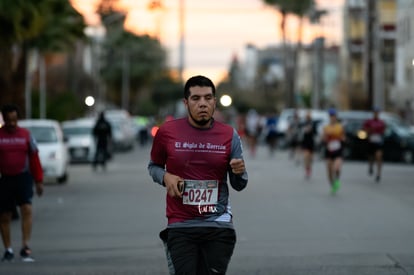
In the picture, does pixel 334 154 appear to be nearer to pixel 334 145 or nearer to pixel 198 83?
pixel 334 145

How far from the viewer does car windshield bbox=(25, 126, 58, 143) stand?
27.9 m

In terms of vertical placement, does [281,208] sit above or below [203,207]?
below

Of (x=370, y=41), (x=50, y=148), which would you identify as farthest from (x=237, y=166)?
(x=370, y=41)

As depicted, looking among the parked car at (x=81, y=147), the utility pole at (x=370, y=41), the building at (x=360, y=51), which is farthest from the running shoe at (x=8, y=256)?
the building at (x=360, y=51)

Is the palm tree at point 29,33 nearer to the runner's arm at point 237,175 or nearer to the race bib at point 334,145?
the race bib at point 334,145

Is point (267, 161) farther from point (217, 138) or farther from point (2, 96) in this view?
point (217, 138)

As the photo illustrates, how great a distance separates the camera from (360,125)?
40094mm

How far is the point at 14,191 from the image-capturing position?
13.5 metres

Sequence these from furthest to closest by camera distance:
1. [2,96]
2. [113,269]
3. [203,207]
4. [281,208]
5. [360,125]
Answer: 1. [360,125]
2. [2,96]
3. [281,208]
4. [113,269]
5. [203,207]

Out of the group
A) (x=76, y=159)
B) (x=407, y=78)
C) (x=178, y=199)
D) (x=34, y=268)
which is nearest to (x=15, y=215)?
(x=34, y=268)

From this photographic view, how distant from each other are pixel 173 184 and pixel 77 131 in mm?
33538

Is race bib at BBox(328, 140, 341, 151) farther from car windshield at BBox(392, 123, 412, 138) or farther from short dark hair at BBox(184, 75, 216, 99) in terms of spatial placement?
short dark hair at BBox(184, 75, 216, 99)

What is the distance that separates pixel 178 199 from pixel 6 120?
6245mm

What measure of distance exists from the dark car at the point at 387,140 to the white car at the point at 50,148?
1356cm
